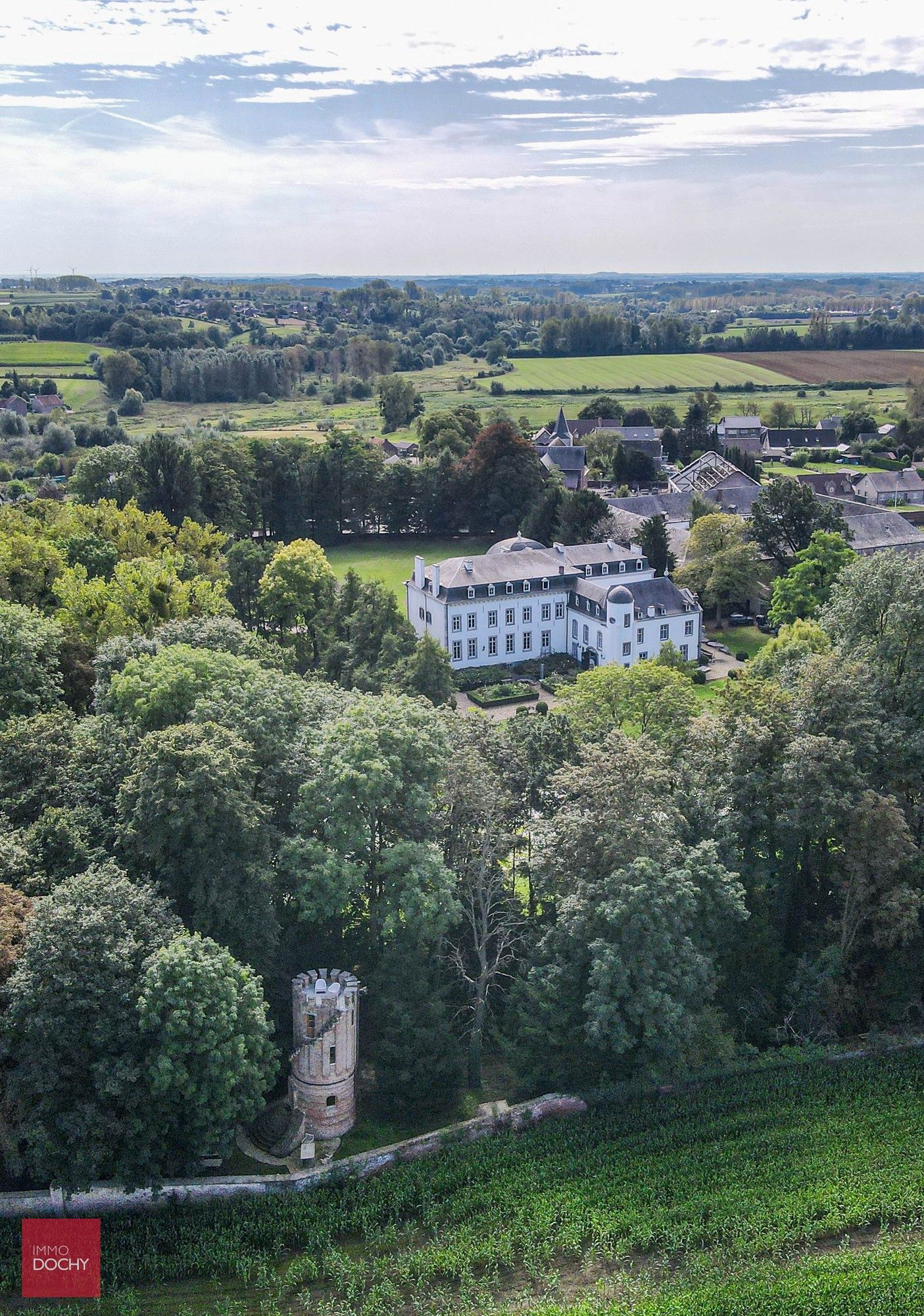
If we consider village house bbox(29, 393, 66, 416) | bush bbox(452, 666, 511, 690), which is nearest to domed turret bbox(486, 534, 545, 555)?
bush bbox(452, 666, 511, 690)

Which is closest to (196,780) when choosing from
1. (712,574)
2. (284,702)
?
(284,702)

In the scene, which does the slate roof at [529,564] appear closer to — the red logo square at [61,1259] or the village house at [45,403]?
the red logo square at [61,1259]

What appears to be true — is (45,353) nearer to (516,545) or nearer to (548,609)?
(516,545)

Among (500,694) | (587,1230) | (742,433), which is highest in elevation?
(742,433)

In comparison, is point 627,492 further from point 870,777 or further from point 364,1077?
point 364,1077

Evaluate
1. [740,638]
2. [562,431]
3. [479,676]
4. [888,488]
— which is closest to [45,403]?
[562,431]
